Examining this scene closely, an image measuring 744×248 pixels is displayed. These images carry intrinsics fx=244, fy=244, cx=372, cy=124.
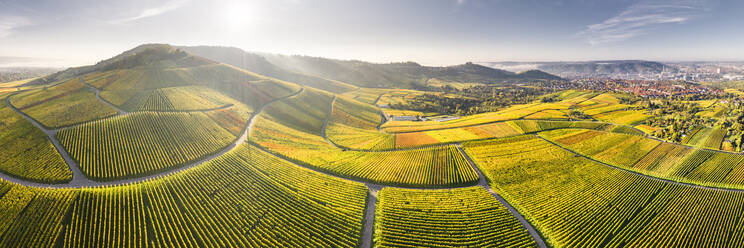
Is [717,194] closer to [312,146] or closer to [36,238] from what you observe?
[312,146]

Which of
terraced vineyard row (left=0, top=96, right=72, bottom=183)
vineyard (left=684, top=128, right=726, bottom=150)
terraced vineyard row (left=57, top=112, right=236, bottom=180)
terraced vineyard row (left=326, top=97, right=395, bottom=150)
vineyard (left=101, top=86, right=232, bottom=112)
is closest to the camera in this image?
terraced vineyard row (left=0, top=96, right=72, bottom=183)

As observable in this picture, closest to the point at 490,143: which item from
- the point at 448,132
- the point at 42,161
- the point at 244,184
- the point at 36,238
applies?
the point at 448,132

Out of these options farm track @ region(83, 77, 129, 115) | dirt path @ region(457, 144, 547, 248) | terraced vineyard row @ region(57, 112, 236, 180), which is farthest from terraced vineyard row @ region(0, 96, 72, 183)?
dirt path @ region(457, 144, 547, 248)

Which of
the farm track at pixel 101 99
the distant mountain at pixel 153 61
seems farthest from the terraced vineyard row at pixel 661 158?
the distant mountain at pixel 153 61

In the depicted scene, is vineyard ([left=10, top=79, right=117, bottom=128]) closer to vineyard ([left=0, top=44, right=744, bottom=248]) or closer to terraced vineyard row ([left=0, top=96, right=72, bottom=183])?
vineyard ([left=0, top=44, right=744, bottom=248])

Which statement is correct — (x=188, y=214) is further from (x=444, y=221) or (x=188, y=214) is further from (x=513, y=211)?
(x=513, y=211)

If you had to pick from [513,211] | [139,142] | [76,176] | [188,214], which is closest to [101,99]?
[139,142]
